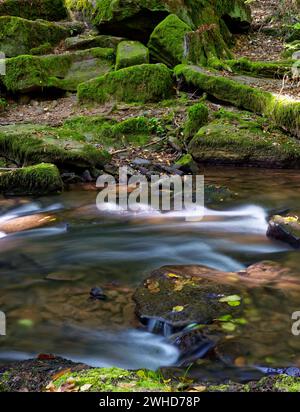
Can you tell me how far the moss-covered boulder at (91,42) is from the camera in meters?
13.5

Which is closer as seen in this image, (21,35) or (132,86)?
(132,86)

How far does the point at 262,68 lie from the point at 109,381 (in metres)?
10.2

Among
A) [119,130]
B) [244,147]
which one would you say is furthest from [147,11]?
[244,147]

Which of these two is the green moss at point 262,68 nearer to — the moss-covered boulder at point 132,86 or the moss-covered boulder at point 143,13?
the moss-covered boulder at point 132,86

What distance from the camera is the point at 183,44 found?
39.7ft

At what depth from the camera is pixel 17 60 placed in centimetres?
1191

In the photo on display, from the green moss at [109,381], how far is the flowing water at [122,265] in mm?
641

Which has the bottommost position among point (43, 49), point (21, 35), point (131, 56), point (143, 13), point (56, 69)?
point (56, 69)

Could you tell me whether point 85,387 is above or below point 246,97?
below
